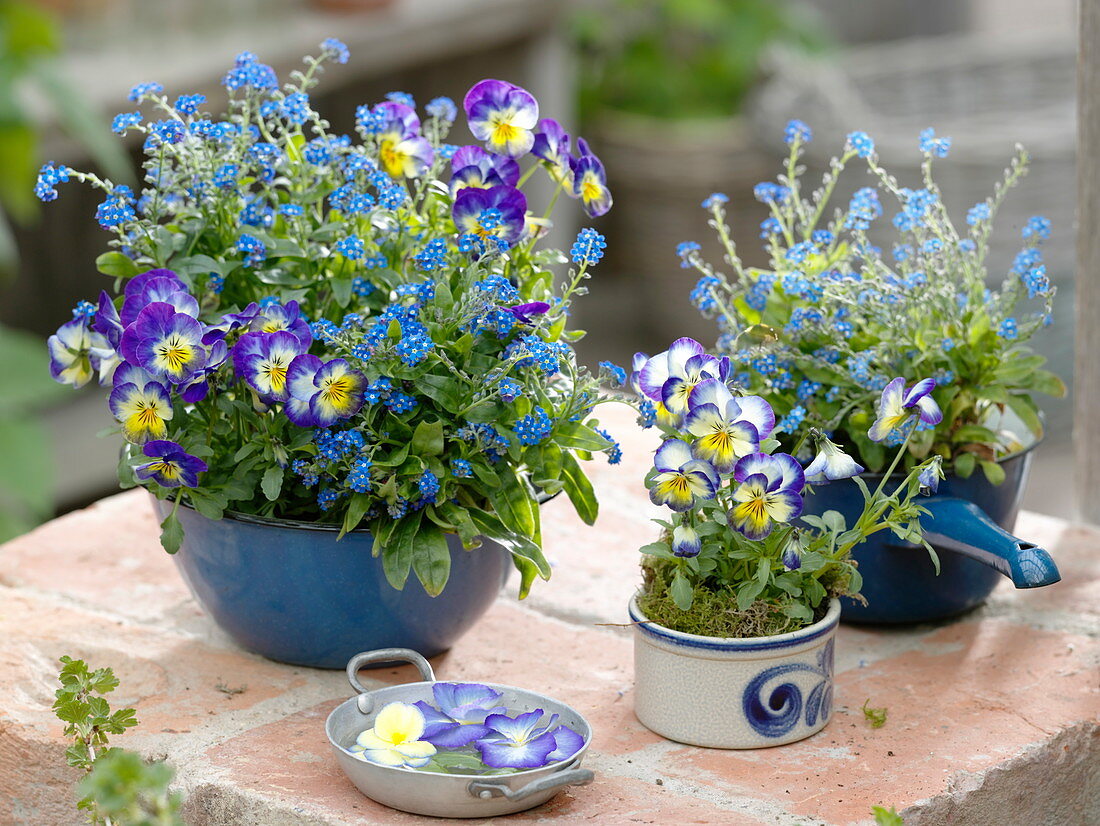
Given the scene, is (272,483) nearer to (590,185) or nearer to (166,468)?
(166,468)

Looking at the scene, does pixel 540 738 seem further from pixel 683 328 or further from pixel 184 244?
pixel 683 328

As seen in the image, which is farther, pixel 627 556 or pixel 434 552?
pixel 627 556

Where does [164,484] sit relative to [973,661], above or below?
above

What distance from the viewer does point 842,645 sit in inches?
48.8

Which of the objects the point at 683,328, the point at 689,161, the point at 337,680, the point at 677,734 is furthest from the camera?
the point at 683,328

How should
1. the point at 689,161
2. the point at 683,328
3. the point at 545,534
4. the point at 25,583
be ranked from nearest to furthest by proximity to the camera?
the point at 25,583
the point at 545,534
the point at 689,161
the point at 683,328

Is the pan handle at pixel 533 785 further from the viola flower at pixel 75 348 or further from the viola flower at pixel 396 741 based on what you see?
the viola flower at pixel 75 348

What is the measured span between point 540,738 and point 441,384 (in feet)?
0.87

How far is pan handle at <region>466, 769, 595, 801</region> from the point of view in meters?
0.92

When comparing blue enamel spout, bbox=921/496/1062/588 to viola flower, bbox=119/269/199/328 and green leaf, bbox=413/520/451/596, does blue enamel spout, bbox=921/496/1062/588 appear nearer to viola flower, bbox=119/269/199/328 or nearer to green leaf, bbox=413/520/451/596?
green leaf, bbox=413/520/451/596

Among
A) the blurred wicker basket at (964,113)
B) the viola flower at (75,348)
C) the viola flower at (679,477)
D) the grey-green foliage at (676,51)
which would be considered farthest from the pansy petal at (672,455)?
the grey-green foliage at (676,51)

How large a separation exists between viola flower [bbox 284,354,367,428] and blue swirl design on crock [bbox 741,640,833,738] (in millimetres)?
365

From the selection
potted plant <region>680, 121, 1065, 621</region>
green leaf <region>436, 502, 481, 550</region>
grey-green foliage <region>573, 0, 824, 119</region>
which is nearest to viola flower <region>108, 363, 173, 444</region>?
green leaf <region>436, 502, 481, 550</region>

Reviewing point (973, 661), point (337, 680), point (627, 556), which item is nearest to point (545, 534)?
point (627, 556)
